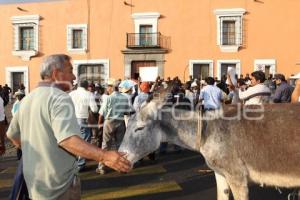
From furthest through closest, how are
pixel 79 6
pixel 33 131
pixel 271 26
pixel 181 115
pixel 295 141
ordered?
pixel 79 6 → pixel 271 26 → pixel 181 115 → pixel 295 141 → pixel 33 131

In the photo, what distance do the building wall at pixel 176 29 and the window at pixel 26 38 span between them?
832 millimetres

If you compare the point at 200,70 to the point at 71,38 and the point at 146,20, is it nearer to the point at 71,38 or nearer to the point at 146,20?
the point at 146,20

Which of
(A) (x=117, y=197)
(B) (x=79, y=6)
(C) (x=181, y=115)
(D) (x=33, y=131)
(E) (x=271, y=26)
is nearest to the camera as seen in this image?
(D) (x=33, y=131)

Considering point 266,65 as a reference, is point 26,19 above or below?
above

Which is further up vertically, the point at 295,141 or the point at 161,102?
the point at 161,102

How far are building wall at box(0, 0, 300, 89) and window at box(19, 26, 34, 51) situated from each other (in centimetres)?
83

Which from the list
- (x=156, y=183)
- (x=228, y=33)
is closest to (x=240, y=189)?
(x=156, y=183)

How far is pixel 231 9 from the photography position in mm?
31812

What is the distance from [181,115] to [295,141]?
1.22 metres

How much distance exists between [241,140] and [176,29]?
28536 mm

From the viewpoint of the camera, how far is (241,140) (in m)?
4.72

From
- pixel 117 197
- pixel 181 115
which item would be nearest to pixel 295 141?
pixel 181 115

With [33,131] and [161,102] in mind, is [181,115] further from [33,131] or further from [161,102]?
[33,131]

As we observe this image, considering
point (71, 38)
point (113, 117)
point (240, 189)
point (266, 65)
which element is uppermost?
point (71, 38)
